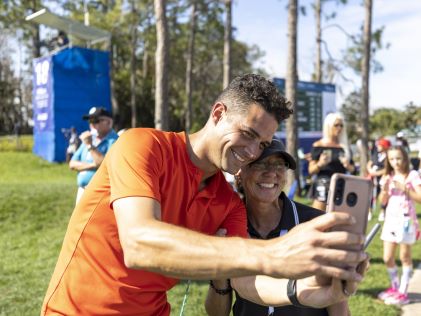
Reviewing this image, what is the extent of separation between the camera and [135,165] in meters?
1.61

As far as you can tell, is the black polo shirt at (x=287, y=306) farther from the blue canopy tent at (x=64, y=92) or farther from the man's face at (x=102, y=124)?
the blue canopy tent at (x=64, y=92)

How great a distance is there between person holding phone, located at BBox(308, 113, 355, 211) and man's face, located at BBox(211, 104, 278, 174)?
4.97 m

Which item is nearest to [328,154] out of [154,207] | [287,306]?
[287,306]

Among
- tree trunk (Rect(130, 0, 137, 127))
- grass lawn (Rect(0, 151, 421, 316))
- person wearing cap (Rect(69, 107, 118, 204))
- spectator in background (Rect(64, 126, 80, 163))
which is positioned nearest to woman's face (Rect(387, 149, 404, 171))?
grass lawn (Rect(0, 151, 421, 316))

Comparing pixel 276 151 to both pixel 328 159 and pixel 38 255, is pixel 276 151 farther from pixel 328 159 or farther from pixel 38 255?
pixel 38 255

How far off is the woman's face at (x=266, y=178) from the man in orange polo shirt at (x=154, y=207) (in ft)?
2.21

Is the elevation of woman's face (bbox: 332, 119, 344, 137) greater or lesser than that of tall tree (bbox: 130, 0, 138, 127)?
lesser

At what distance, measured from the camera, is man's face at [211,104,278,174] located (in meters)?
1.85

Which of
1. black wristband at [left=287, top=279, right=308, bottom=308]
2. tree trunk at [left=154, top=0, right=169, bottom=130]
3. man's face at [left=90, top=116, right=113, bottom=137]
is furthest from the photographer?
tree trunk at [left=154, top=0, right=169, bottom=130]

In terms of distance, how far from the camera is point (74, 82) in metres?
20.4

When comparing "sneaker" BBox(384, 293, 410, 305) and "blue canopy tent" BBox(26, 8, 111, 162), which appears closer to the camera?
"sneaker" BBox(384, 293, 410, 305)

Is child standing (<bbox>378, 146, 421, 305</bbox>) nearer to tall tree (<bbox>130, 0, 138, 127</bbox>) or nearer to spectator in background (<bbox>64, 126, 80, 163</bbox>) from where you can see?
spectator in background (<bbox>64, 126, 80, 163</bbox>)

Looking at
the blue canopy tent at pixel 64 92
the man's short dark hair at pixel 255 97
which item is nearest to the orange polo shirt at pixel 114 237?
the man's short dark hair at pixel 255 97

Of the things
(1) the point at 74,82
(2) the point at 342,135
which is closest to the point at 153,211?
(2) the point at 342,135
